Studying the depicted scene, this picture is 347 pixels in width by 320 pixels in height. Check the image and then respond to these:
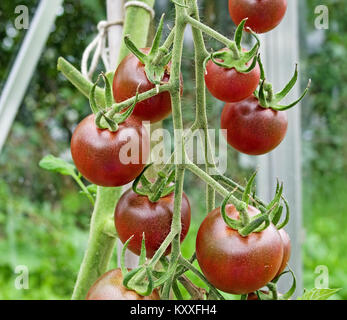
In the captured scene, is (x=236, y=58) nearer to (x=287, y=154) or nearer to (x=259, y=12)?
(x=259, y=12)

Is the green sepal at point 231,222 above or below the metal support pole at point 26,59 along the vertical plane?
below

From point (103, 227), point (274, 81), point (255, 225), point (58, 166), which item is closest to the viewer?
point (255, 225)

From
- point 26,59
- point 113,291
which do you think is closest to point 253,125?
point 113,291

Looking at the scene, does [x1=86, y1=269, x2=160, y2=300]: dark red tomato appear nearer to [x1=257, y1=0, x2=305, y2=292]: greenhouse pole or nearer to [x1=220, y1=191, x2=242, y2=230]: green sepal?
[x1=220, y1=191, x2=242, y2=230]: green sepal

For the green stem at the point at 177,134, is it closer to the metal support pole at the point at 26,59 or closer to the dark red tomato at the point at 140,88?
the dark red tomato at the point at 140,88

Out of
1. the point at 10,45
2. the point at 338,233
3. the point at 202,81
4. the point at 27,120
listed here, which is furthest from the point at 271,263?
the point at 338,233

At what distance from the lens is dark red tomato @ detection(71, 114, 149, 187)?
0.30 metres

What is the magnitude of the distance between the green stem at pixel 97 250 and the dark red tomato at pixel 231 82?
0.16 meters

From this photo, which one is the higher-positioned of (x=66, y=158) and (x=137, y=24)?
(x=137, y=24)

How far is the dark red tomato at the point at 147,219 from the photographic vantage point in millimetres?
323

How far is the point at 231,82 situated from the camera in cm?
31

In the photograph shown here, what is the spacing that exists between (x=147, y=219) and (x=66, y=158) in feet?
1.78

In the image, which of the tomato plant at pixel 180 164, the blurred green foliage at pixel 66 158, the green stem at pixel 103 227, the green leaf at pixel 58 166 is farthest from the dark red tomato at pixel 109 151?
the blurred green foliage at pixel 66 158
